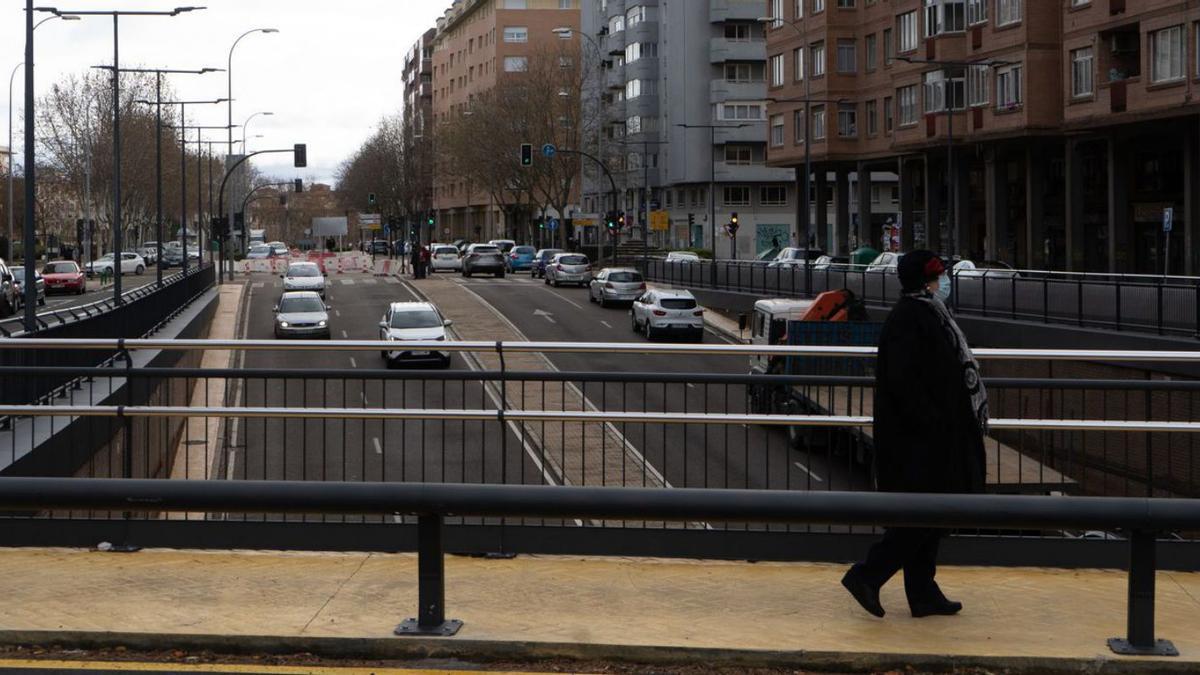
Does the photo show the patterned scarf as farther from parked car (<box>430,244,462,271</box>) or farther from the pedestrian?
parked car (<box>430,244,462,271</box>)

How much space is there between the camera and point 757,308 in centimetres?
3697

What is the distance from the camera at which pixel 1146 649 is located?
648cm

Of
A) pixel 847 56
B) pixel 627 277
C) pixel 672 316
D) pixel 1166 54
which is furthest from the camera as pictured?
pixel 847 56

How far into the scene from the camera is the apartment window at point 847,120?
6962 centimetres

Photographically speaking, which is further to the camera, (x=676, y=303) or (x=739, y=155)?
(x=739, y=155)

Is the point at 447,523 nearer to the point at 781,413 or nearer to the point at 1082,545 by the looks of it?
the point at 781,413

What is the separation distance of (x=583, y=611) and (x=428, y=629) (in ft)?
3.01

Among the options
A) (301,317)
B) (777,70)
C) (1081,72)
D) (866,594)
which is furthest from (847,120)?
(866,594)

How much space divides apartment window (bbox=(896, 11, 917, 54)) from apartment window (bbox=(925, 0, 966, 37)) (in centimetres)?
292

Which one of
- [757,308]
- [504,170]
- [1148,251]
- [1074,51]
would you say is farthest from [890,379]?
[504,170]

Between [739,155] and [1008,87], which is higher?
[739,155]

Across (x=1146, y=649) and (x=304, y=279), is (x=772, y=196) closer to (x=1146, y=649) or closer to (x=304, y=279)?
(x=304, y=279)

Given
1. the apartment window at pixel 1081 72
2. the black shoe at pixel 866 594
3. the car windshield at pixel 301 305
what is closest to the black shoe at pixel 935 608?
the black shoe at pixel 866 594

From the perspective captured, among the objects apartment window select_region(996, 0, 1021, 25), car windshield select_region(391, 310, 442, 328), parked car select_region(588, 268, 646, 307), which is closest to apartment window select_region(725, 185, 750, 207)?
parked car select_region(588, 268, 646, 307)
